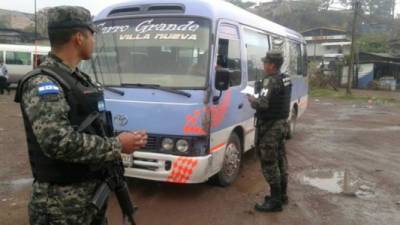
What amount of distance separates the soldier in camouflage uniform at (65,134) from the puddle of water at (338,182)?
4299 millimetres

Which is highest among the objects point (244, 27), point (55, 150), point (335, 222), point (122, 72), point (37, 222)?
point (244, 27)

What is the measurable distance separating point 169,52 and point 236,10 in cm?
143

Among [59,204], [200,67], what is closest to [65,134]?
[59,204]

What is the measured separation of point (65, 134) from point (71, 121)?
0.13 meters

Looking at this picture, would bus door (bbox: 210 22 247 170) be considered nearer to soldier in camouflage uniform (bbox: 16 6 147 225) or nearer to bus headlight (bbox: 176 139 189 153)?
bus headlight (bbox: 176 139 189 153)

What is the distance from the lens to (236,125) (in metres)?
5.73

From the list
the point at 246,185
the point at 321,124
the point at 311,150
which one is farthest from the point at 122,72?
the point at 321,124

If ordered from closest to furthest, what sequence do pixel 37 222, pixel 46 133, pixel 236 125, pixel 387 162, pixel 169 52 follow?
1. pixel 46 133
2. pixel 37 222
3. pixel 169 52
4. pixel 236 125
5. pixel 387 162

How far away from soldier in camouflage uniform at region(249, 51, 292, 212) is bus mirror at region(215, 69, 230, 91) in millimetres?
341

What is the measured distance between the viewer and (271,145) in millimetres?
4680

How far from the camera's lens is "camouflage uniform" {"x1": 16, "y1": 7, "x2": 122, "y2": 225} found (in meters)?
1.98

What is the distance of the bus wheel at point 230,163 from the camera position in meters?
5.50

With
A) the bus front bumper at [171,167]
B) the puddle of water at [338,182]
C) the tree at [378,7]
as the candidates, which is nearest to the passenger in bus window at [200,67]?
the bus front bumper at [171,167]

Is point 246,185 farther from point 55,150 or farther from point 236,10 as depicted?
point 55,150
